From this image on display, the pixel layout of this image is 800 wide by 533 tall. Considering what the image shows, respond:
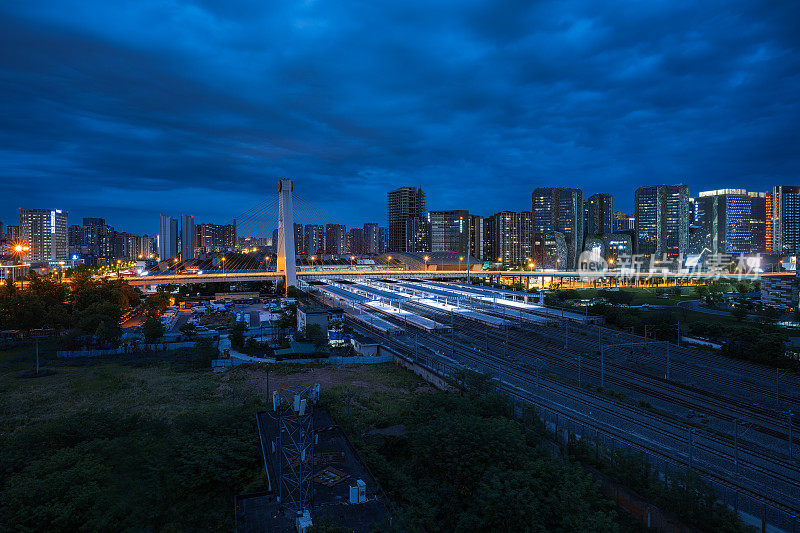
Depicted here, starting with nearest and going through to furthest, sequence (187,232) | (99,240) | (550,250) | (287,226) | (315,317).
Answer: (315,317)
(287,226)
(550,250)
(99,240)
(187,232)

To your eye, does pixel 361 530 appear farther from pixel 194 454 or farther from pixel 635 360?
pixel 635 360

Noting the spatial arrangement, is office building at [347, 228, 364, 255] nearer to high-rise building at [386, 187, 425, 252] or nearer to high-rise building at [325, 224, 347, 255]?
high-rise building at [325, 224, 347, 255]

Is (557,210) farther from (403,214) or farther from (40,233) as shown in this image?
(40,233)

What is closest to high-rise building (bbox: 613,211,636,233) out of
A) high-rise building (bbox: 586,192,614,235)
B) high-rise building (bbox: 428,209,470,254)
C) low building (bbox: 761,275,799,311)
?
high-rise building (bbox: 586,192,614,235)

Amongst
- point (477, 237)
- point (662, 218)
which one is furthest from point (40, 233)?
point (662, 218)

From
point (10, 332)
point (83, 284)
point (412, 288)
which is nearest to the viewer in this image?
point (10, 332)

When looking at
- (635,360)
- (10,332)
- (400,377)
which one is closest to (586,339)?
(635,360)

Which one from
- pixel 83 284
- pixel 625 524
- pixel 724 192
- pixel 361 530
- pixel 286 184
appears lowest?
pixel 625 524
